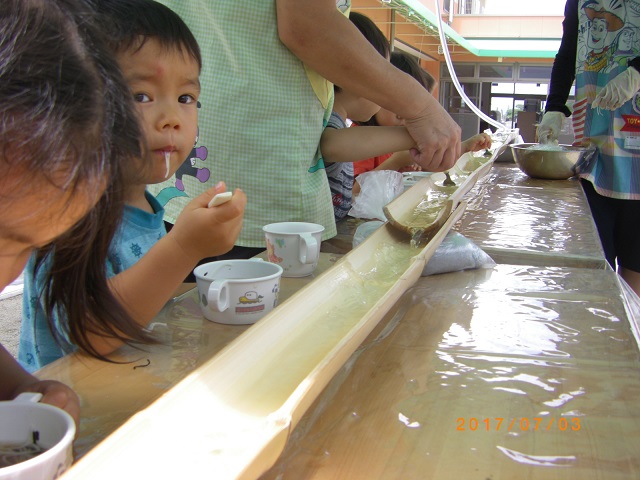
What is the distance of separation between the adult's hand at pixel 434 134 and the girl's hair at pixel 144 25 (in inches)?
21.0

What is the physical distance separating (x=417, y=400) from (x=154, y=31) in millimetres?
755

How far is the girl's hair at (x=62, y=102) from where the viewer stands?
396 millimetres

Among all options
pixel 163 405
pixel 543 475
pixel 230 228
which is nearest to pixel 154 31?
pixel 230 228

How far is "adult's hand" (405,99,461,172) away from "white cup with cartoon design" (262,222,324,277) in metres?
0.39

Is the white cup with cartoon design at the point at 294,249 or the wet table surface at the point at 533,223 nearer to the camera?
the white cup with cartoon design at the point at 294,249

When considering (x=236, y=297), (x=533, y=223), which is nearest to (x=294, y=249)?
(x=236, y=297)

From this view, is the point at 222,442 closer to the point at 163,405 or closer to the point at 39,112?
the point at 163,405

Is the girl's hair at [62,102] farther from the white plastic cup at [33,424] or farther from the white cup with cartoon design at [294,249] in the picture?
the white cup with cartoon design at [294,249]

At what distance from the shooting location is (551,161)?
2.36 meters

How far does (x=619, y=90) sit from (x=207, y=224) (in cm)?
164

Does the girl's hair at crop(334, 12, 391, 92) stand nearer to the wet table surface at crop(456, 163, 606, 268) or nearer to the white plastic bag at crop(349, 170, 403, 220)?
the white plastic bag at crop(349, 170, 403, 220)

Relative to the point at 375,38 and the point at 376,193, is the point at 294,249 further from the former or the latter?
the point at 375,38
